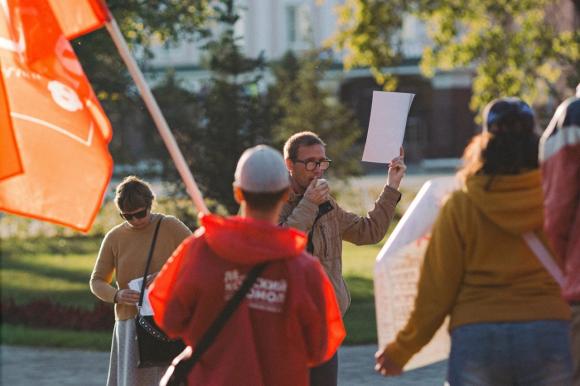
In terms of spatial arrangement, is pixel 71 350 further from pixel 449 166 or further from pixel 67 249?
pixel 449 166

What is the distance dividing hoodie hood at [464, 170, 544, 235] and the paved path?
17.7ft

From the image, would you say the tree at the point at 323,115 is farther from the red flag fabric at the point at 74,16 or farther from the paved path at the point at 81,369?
the red flag fabric at the point at 74,16

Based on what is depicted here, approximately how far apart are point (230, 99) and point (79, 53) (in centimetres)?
243

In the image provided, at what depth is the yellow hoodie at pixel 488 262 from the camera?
4.67 metres

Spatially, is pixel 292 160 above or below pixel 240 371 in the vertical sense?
above

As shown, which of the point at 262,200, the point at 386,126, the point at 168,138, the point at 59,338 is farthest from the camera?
the point at 59,338

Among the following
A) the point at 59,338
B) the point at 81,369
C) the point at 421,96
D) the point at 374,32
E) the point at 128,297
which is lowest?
the point at 421,96

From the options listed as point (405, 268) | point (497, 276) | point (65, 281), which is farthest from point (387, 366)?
point (65, 281)

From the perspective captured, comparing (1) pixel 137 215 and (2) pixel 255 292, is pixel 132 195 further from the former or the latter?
(2) pixel 255 292

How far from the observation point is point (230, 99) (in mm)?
16156

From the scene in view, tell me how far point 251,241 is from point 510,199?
948 millimetres

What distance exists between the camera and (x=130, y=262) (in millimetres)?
7387

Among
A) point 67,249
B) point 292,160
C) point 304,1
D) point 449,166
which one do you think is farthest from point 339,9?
Result: point 304,1

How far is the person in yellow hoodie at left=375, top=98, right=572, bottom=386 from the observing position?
15.3ft
